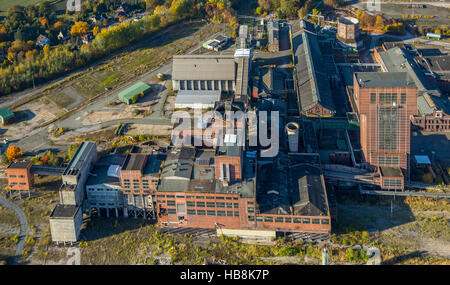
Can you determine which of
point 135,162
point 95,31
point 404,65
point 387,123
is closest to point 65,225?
point 135,162

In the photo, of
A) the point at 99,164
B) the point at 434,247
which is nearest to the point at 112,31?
the point at 99,164

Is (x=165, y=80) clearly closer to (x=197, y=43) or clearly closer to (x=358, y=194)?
(x=197, y=43)

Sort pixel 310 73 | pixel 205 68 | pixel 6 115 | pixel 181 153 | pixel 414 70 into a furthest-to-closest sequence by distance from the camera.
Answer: pixel 205 68 < pixel 310 73 < pixel 414 70 < pixel 6 115 < pixel 181 153

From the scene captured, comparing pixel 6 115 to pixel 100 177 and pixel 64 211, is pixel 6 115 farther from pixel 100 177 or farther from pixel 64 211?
pixel 64 211

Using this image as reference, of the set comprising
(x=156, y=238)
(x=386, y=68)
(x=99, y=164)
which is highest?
(x=386, y=68)

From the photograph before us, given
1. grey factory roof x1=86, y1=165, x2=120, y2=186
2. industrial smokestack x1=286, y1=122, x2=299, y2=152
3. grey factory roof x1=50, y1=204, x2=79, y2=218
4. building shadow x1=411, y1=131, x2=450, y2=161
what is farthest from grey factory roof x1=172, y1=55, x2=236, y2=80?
grey factory roof x1=50, y1=204, x2=79, y2=218

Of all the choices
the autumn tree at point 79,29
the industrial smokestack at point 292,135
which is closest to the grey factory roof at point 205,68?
the industrial smokestack at point 292,135
